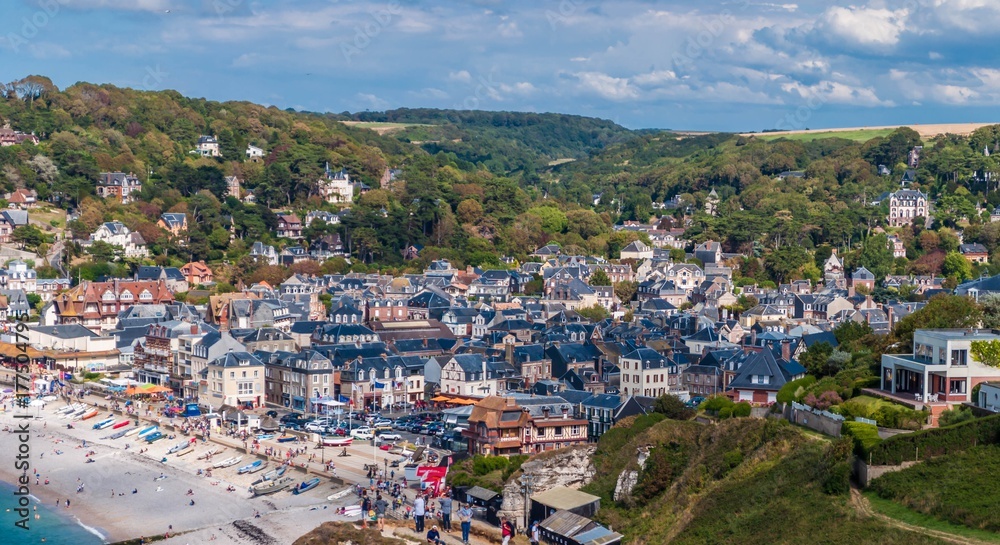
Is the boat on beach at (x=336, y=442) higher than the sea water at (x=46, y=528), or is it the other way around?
the boat on beach at (x=336, y=442)

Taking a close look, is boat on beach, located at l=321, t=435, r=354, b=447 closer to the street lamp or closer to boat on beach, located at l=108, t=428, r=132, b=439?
boat on beach, located at l=108, t=428, r=132, b=439

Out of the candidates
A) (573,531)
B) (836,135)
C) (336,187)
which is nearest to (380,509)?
(573,531)

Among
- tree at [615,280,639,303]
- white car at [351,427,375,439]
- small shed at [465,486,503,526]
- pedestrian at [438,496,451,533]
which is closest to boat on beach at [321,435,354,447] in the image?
white car at [351,427,375,439]

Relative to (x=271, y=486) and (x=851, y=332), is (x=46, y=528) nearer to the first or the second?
(x=271, y=486)

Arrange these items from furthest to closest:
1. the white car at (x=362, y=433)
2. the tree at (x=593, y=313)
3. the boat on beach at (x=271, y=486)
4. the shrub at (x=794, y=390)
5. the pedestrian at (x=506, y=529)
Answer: the tree at (x=593, y=313), the white car at (x=362, y=433), the boat on beach at (x=271, y=486), the shrub at (x=794, y=390), the pedestrian at (x=506, y=529)

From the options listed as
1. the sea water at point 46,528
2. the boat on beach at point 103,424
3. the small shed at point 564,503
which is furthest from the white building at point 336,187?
the small shed at point 564,503

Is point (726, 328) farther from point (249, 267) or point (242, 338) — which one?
point (249, 267)

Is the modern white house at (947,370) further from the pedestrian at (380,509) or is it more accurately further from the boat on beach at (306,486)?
the boat on beach at (306,486)

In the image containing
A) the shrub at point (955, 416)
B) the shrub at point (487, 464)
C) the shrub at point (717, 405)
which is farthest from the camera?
the shrub at point (487, 464)
